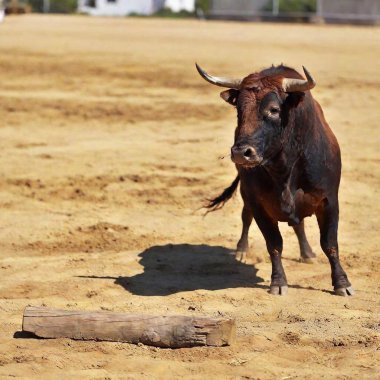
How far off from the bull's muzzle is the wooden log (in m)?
1.42

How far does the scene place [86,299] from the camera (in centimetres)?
868

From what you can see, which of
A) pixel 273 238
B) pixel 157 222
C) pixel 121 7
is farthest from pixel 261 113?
pixel 121 7

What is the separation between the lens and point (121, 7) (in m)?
64.1

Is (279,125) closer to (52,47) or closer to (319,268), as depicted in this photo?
(319,268)

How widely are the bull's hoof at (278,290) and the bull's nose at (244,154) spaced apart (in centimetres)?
129

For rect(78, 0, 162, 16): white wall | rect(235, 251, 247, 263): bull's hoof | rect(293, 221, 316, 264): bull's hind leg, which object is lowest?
rect(78, 0, 162, 16): white wall

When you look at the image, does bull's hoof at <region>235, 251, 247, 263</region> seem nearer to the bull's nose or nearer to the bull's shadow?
the bull's shadow

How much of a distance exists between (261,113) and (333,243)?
143 cm

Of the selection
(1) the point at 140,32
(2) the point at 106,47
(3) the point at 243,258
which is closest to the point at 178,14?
(1) the point at 140,32

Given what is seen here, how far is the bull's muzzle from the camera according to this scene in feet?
26.6

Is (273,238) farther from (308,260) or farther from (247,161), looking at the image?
(247,161)

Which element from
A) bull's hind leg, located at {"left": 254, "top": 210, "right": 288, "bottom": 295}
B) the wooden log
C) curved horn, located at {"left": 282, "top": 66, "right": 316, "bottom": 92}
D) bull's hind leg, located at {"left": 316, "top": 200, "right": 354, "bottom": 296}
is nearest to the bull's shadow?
bull's hind leg, located at {"left": 254, "top": 210, "right": 288, "bottom": 295}

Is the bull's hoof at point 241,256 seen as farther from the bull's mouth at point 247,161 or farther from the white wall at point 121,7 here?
the white wall at point 121,7

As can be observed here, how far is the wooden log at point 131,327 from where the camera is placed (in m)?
7.18
